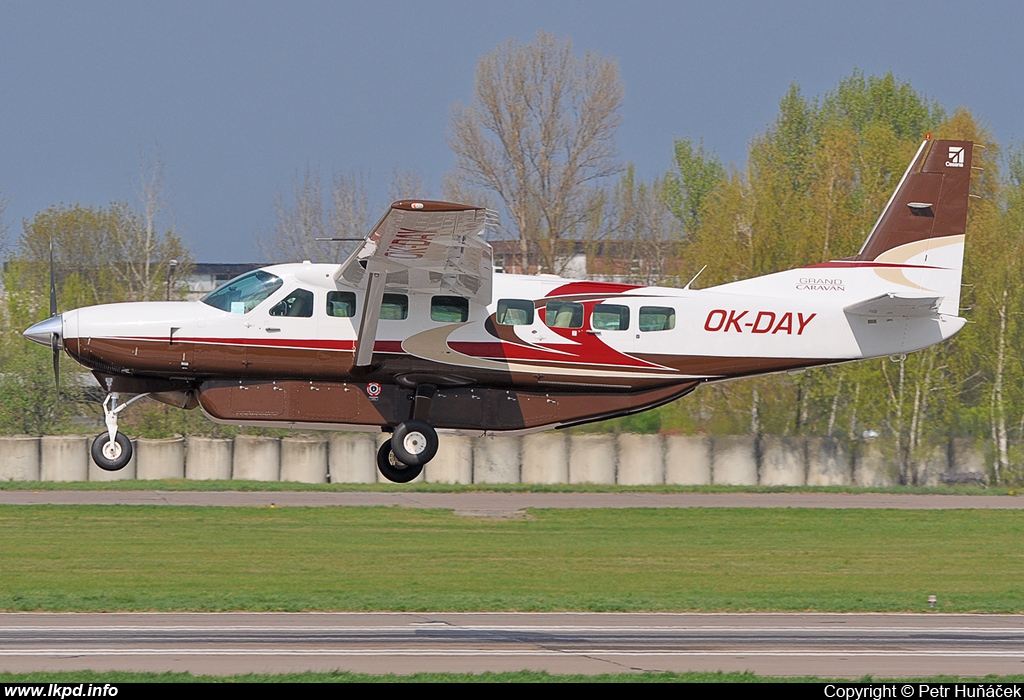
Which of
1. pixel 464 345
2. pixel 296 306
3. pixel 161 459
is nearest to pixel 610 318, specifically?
pixel 464 345

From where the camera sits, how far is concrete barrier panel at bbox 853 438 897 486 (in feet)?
149

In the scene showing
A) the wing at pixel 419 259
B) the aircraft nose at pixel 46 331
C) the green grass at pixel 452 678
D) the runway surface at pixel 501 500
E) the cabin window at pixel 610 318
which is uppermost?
the wing at pixel 419 259

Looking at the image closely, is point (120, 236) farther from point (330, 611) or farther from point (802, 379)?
point (330, 611)

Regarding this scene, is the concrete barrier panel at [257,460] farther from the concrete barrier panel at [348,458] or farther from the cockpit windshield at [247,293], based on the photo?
the cockpit windshield at [247,293]

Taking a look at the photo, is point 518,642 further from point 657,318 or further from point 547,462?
point 547,462

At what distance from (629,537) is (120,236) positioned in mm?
29418

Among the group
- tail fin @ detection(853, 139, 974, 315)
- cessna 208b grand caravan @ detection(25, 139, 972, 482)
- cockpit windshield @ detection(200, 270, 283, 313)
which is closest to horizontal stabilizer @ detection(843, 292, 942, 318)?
cessna 208b grand caravan @ detection(25, 139, 972, 482)

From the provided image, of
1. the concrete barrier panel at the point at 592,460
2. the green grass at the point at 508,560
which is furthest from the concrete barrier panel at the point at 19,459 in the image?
the concrete barrier panel at the point at 592,460

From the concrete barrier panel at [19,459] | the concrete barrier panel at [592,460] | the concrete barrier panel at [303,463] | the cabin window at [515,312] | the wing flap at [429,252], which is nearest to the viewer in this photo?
the wing flap at [429,252]

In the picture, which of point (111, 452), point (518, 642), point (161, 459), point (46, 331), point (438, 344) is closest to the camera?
point (46, 331)

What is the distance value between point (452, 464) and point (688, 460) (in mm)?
8117

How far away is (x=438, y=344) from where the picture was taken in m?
18.7

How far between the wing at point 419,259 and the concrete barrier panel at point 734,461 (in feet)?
88.9

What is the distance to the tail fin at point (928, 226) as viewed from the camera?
2059 centimetres
